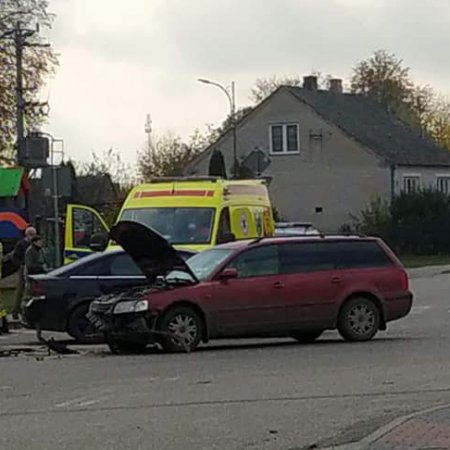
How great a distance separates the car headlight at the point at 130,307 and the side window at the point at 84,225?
10.9 m

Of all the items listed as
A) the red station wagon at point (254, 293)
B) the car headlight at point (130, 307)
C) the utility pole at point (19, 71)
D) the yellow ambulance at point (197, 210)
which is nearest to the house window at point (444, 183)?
the utility pole at point (19, 71)

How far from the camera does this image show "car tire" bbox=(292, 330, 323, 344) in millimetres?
21609

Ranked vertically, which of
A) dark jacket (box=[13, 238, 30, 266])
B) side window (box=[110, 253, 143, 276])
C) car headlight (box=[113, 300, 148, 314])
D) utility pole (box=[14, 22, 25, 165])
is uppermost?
utility pole (box=[14, 22, 25, 165])

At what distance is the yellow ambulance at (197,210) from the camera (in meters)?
25.2

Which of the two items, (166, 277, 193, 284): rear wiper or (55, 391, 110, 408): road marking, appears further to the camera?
(166, 277, 193, 284): rear wiper

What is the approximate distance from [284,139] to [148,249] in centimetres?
5269

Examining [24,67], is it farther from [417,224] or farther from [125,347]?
[125,347]

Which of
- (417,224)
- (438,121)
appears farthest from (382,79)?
(417,224)

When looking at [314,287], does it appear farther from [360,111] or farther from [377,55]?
[377,55]

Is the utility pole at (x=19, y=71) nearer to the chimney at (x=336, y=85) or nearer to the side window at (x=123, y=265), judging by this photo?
the side window at (x=123, y=265)

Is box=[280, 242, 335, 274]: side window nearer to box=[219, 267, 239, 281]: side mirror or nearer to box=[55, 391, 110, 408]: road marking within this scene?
box=[219, 267, 239, 281]: side mirror

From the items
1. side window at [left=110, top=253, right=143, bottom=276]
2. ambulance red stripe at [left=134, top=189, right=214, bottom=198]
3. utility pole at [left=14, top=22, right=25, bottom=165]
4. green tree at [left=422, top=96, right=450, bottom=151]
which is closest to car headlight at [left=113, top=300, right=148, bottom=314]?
side window at [left=110, top=253, right=143, bottom=276]

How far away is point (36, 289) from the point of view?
22094 mm

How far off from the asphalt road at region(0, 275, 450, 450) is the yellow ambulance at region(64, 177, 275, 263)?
11.9 feet
